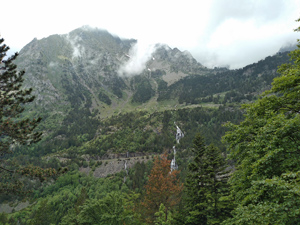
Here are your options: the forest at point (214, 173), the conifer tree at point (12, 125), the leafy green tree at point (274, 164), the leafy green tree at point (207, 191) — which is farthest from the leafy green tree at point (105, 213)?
the leafy green tree at point (274, 164)

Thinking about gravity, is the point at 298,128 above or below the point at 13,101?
below

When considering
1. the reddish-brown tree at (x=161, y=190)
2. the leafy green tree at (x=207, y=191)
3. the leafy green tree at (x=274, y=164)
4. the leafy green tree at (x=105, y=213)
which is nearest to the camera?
the leafy green tree at (x=274, y=164)

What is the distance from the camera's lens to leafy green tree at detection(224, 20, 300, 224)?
300 inches

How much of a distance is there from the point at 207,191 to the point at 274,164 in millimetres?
12341

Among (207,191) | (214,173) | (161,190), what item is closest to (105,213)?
(161,190)

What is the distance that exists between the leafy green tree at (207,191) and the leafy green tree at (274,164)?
555 cm

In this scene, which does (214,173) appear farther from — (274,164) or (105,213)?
(105,213)

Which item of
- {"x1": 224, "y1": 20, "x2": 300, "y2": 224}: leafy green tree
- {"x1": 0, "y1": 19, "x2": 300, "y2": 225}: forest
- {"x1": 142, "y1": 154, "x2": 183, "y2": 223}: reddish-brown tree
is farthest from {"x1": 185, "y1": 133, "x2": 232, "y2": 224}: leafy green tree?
{"x1": 224, "y1": 20, "x2": 300, "y2": 224}: leafy green tree

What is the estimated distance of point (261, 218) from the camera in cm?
804

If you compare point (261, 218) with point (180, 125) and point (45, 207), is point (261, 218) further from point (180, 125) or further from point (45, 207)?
point (180, 125)

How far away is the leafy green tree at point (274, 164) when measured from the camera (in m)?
7.62

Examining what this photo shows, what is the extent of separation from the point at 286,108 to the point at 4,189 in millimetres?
26046

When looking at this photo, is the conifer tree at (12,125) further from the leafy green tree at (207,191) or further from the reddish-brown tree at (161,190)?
the leafy green tree at (207,191)

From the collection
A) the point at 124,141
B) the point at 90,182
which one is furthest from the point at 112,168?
the point at 124,141
